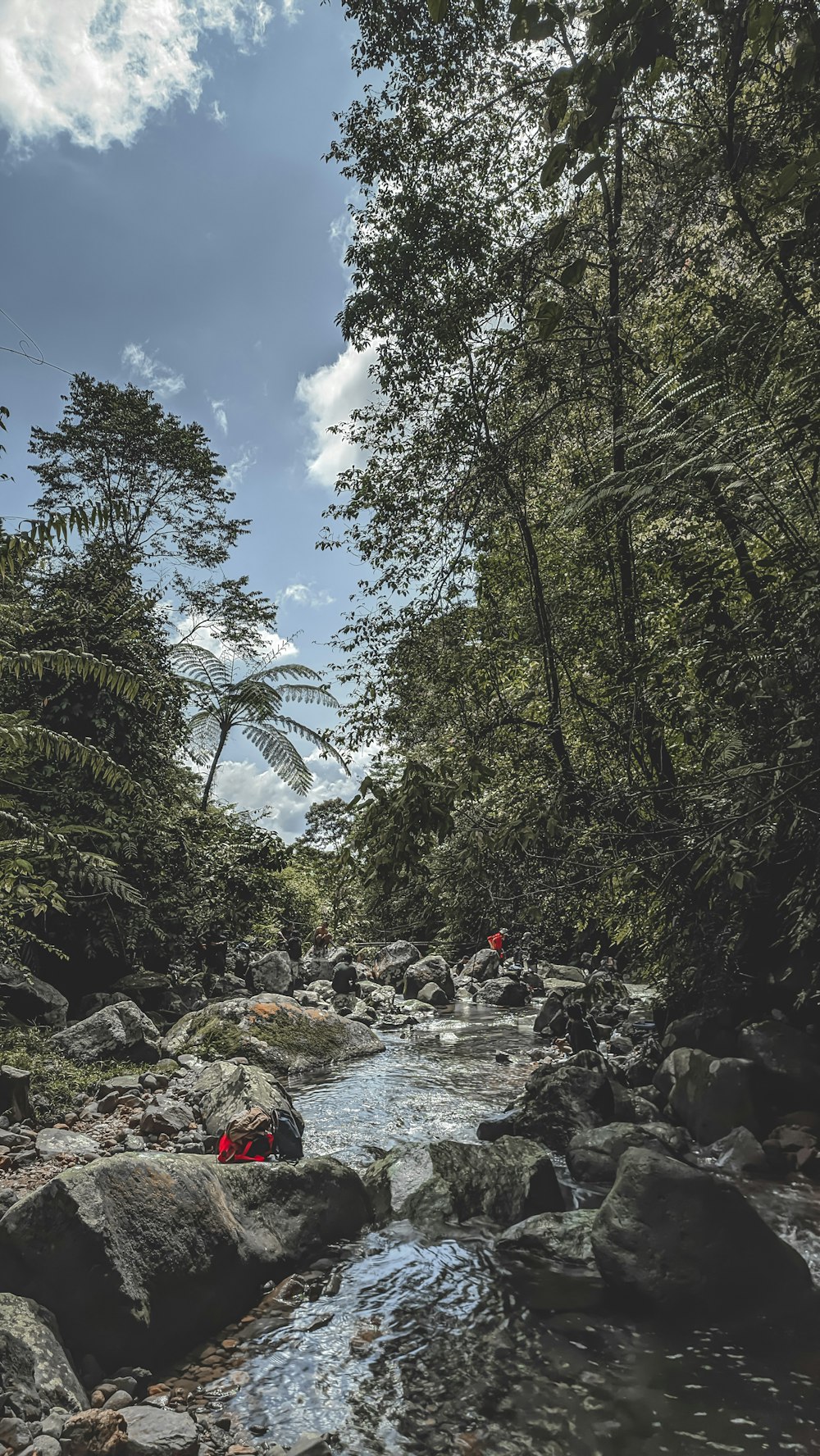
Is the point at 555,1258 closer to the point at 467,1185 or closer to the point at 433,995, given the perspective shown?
the point at 467,1185

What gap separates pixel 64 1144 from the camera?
18.7 feet

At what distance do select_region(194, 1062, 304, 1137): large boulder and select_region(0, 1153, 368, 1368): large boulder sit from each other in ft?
6.45

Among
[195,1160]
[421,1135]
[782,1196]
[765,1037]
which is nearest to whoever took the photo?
[195,1160]

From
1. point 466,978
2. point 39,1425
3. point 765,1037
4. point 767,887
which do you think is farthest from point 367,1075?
point 466,978

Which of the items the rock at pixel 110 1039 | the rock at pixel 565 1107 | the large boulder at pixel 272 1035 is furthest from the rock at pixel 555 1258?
the large boulder at pixel 272 1035

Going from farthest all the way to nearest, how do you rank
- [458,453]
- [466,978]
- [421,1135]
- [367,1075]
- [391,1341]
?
[466,978], [367,1075], [421,1135], [458,453], [391,1341]

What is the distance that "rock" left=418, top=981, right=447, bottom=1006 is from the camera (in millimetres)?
15936

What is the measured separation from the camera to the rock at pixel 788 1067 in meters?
6.42

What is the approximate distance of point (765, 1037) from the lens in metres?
6.68

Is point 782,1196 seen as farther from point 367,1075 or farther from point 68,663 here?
point 68,663

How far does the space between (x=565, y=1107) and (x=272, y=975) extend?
8233 millimetres

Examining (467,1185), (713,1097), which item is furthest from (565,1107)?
(467,1185)

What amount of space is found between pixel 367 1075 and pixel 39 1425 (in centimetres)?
707

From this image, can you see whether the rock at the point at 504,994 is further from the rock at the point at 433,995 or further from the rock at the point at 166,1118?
the rock at the point at 166,1118
